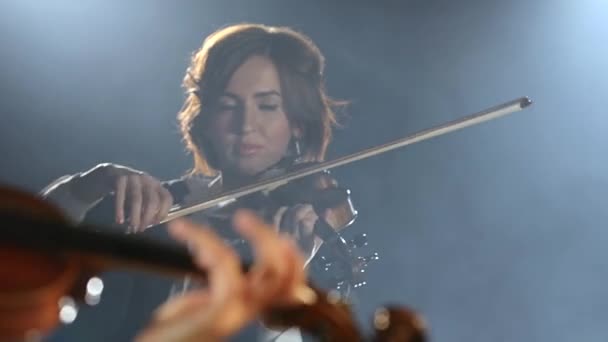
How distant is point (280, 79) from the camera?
305cm

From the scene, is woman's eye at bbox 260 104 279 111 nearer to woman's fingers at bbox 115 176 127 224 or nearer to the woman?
the woman

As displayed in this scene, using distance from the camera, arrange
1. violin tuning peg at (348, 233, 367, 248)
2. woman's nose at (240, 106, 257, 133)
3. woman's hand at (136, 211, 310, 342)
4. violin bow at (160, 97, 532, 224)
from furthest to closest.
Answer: woman's nose at (240, 106, 257, 133), violin tuning peg at (348, 233, 367, 248), violin bow at (160, 97, 532, 224), woman's hand at (136, 211, 310, 342)

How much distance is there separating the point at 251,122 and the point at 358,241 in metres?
0.60

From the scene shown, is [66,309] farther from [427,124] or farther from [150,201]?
[427,124]

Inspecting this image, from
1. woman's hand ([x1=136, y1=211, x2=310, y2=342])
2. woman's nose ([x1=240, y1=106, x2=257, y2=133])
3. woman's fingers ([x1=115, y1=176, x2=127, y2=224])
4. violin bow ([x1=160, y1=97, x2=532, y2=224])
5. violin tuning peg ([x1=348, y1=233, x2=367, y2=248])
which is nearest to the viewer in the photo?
woman's hand ([x1=136, y1=211, x2=310, y2=342])

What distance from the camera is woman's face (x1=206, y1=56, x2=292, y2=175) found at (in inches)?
114

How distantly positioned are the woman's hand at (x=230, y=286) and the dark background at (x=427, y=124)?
2.30 metres

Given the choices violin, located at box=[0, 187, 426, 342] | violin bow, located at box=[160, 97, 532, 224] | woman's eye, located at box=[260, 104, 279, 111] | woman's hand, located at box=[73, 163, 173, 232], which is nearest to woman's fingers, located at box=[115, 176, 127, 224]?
woman's hand, located at box=[73, 163, 173, 232]

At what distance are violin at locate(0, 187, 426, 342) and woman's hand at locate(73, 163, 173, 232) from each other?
2.09 metres

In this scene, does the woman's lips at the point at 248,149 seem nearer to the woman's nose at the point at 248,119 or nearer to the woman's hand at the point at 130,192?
the woman's nose at the point at 248,119

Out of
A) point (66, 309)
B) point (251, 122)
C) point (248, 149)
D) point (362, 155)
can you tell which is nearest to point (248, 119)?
point (251, 122)

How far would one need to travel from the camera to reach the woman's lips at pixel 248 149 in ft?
9.57

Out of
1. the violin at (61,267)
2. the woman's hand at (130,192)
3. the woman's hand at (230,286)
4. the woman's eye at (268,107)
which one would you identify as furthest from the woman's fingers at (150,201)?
the woman's hand at (230,286)

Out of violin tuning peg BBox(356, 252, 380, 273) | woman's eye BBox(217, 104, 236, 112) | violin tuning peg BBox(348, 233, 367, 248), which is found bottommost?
violin tuning peg BBox(356, 252, 380, 273)
